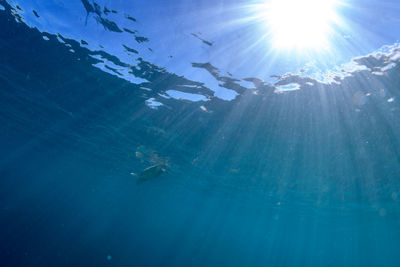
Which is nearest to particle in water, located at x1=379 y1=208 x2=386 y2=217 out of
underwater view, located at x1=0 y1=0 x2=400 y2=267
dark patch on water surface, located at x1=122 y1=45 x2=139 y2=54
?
underwater view, located at x1=0 y1=0 x2=400 y2=267

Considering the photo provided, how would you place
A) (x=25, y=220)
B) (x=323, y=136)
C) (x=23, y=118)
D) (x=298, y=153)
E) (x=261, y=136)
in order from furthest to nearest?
(x=25, y=220) < (x=23, y=118) < (x=298, y=153) < (x=261, y=136) < (x=323, y=136)

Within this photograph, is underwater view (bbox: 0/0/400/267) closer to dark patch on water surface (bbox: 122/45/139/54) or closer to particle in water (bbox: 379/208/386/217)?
dark patch on water surface (bbox: 122/45/139/54)

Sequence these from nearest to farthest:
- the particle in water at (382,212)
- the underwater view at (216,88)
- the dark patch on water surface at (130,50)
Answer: the underwater view at (216,88) < the dark patch on water surface at (130,50) < the particle in water at (382,212)

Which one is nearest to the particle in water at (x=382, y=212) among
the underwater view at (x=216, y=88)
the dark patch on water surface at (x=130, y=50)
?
the underwater view at (x=216, y=88)

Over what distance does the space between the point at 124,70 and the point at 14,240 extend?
81.4 feet

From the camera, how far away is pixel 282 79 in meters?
10.7

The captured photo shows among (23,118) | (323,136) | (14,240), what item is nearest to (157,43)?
(323,136)

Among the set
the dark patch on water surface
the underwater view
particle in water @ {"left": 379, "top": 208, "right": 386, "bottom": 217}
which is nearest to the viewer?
the underwater view

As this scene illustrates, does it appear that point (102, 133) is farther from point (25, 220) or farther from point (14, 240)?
point (25, 220)

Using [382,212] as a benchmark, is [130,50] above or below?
below

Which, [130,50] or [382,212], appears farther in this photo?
[382,212]

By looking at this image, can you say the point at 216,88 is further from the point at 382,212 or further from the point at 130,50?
the point at 382,212

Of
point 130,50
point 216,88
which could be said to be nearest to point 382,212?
point 216,88

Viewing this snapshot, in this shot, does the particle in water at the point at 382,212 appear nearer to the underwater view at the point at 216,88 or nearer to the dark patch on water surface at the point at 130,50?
the underwater view at the point at 216,88
